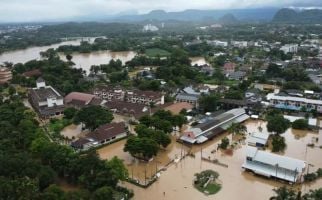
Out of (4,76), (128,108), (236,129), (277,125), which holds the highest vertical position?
(4,76)

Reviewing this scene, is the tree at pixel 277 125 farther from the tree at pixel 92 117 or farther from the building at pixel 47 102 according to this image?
the building at pixel 47 102

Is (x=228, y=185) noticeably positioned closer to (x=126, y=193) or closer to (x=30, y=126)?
(x=126, y=193)

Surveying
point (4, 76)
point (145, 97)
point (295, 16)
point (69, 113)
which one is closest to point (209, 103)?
point (145, 97)

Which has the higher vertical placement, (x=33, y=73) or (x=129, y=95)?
(x=33, y=73)

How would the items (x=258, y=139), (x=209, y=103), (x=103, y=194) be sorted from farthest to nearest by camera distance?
1. (x=209, y=103)
2. (x=258, y=139)
3. (x=103, y=194)

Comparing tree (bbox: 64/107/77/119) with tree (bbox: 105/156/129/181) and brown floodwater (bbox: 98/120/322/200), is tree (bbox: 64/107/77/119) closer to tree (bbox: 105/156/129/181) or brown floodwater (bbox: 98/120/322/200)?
brown floodwater (bbox: 98/120/322/200)

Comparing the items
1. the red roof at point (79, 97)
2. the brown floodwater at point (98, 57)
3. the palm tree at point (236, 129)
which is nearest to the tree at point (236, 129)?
the palm tree at point (236, 129)

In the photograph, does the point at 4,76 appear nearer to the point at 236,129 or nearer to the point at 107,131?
the point at 107,131
